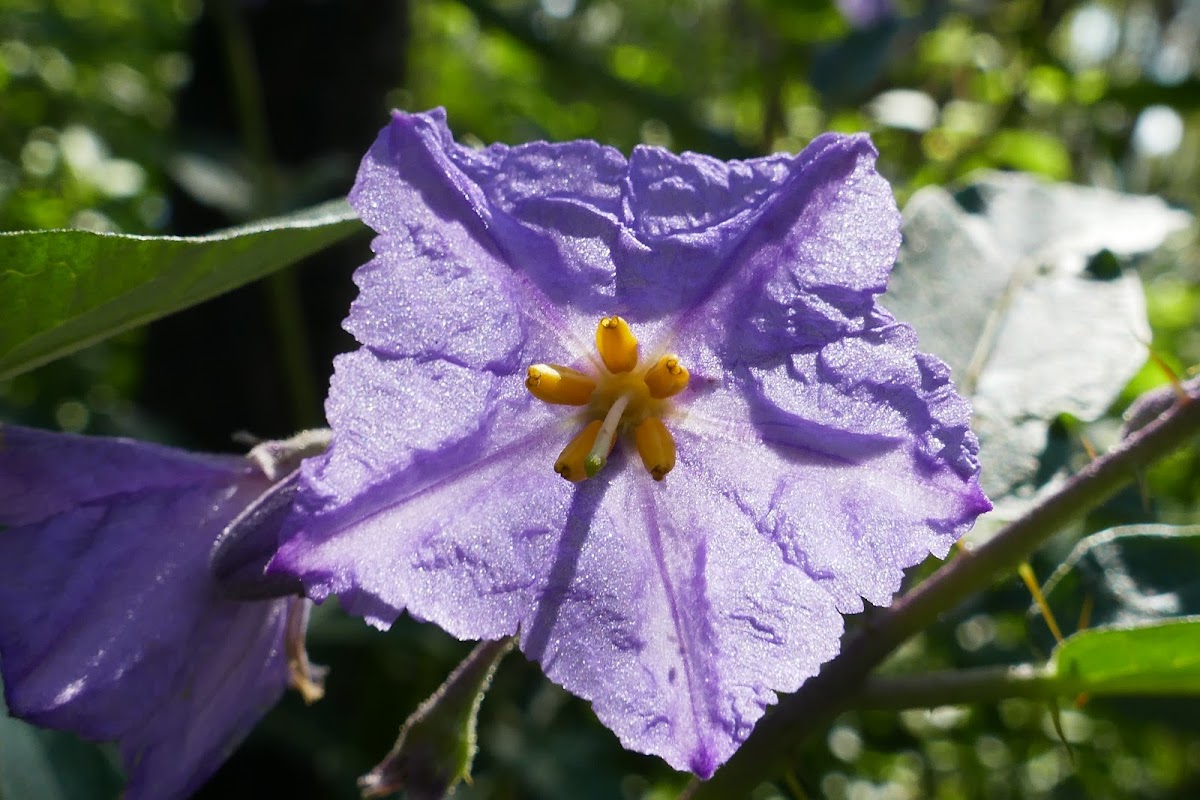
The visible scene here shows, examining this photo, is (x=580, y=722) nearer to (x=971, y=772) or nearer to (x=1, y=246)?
(x=971, y=772)

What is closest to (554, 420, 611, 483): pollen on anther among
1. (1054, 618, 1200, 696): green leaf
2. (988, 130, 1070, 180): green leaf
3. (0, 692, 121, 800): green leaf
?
(1054, 618, 1200, 696): green leaf

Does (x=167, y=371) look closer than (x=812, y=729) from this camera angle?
No

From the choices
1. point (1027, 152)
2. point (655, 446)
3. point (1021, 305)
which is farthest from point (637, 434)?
point (1027, 152)

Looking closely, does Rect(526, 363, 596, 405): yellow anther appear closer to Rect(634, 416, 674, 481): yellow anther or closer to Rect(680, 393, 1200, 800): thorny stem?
Rect(634, 416, 674, 481): yellow anther

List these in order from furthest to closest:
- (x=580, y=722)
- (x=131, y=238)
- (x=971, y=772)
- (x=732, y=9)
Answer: (x=732, y=9), (x=971, y=772), (x=580, y=722), (x=131, y=238)

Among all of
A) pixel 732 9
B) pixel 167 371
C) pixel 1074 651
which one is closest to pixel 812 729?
pixel 1074 651

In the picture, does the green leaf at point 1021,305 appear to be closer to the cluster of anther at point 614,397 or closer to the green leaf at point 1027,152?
the cluster of anther at point 614,397
